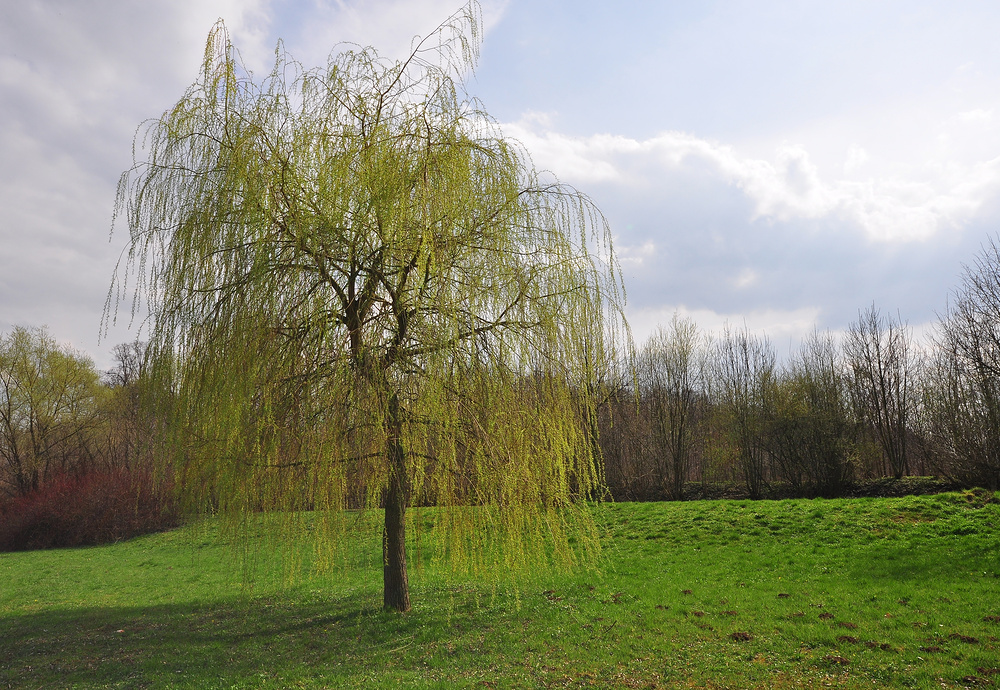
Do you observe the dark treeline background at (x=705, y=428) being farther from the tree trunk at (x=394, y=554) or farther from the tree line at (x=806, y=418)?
the tree trunk at (x=394, y=554)

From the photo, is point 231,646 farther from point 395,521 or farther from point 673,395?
point 673,395

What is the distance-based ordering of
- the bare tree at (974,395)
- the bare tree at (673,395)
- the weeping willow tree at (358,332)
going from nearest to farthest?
the weeping willow tree at (358,332)
the bare tree at (974,395)
the bare tree at (673,395)

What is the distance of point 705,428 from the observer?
23.2 meters

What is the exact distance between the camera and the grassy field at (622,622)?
540 centimetres

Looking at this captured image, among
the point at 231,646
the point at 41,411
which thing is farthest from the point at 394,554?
the point at 41,411

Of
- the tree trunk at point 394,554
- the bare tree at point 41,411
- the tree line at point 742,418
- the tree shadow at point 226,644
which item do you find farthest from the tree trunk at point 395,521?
the bare tree at point 41,411

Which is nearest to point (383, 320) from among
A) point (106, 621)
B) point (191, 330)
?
point (191, 330)

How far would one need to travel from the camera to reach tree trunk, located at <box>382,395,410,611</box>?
5457mm

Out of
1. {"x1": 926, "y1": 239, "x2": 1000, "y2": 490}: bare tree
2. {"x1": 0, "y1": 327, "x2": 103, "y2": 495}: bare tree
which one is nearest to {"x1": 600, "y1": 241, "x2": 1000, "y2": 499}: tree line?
{"x1": 926, "y1": 239, "x2": 1000, "y2": 490}: bare tree

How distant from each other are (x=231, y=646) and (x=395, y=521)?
222cm

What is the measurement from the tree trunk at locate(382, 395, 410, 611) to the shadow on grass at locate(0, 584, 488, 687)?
0.26m

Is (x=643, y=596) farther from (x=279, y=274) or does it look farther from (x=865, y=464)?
(x=865, y=464)

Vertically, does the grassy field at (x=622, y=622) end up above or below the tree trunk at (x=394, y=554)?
below

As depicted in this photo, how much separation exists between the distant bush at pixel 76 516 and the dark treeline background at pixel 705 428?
0.04 meters
